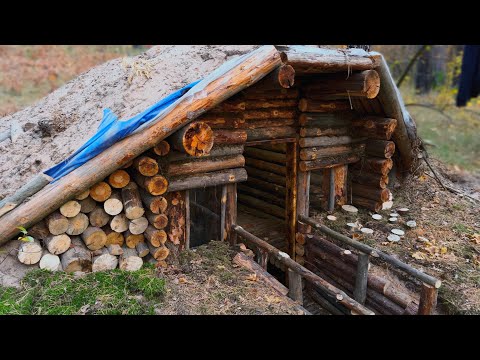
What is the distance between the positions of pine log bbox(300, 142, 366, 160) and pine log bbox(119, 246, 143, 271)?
11.9 feet

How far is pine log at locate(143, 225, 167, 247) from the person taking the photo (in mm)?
5420

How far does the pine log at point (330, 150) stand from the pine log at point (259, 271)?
2.48 m

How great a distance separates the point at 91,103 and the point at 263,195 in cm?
443

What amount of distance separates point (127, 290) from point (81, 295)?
543mm

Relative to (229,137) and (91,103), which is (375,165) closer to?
(229,137)

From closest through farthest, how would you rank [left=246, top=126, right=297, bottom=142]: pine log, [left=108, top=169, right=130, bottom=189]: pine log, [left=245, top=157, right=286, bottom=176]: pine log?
[left=108, top=169, right=130, bottom=189]: pine log
[left=246, top=126, right=297, bottom=142]: pine log
[left=245, top=157, right=286, bottom=176]: pine log

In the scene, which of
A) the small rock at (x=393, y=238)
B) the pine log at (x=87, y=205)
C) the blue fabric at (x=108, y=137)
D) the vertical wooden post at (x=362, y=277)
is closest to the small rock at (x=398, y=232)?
the small rock at (x=393, y=238)

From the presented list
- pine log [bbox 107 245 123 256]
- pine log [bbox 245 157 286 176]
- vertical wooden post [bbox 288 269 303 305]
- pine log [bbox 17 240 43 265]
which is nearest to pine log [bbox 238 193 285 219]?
pine log [bbox 245 157 286 176]

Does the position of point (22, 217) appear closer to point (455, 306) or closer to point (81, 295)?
point (81, 295)

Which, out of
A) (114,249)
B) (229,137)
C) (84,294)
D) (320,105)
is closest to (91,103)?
(229,137)

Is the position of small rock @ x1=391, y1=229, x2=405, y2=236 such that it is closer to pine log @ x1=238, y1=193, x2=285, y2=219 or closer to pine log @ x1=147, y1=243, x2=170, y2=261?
pine log @ x1=238, y1=193, x2=285, y2=219

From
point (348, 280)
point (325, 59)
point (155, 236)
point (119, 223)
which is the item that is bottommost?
point (348, 280)

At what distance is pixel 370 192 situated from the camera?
8.03 meters

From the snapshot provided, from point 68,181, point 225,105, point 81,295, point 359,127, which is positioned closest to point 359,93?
point 359,127
